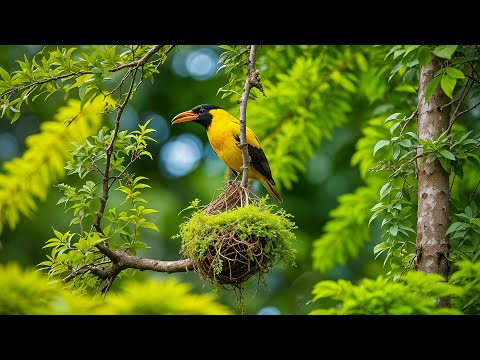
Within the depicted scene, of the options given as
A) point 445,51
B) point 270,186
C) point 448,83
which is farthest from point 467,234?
point 270,186

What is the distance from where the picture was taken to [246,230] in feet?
12.7

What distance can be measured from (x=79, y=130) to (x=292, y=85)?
1561 millimetres

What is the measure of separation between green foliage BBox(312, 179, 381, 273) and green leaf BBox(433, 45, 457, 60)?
6.43 feet

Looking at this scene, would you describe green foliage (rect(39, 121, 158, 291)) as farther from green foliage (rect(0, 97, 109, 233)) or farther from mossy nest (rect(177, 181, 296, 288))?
mossy nest (rect(177, 181, 296, 288))

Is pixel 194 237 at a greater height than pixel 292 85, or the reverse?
pixel 292 85

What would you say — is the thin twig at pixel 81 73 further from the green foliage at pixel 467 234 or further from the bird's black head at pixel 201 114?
the green foliage at pixel 467 234

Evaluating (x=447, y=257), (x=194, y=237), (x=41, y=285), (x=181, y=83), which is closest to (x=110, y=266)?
(x=194, y=237)

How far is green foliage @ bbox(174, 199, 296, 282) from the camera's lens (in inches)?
154

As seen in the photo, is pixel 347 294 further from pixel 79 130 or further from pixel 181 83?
pixel 181 83

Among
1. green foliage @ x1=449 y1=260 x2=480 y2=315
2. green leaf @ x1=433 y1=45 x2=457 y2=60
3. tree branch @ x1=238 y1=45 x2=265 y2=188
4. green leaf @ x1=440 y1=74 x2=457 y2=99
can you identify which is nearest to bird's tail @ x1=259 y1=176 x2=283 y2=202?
tree branch @ x1=238 y1=45 x2=265 y2=188

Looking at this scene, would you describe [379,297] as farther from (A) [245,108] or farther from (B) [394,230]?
(A) [245,108]

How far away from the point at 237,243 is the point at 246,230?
8cm

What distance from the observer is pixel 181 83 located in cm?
732
